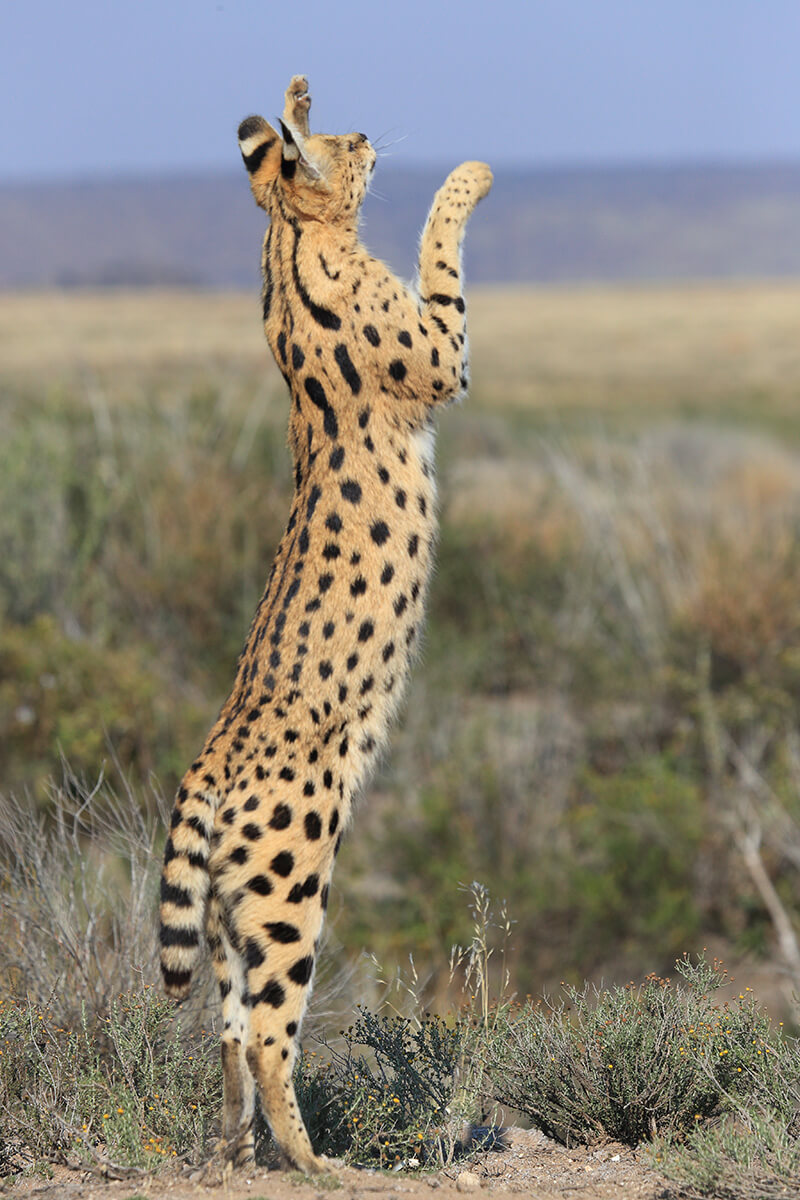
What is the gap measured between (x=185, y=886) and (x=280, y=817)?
0.36 m

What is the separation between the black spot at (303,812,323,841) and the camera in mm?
4531

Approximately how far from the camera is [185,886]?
14.6ft

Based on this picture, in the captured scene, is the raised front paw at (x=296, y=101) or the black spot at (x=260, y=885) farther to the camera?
the raised front paw at (x=296, y=101)

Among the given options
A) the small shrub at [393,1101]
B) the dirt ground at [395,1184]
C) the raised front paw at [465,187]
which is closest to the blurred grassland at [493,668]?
the small shrub at [393,1101]

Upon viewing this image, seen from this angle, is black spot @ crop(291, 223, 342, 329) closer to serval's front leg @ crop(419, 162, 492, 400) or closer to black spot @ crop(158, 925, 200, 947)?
serval's front leg @ crop(419, 162, 492, 400)

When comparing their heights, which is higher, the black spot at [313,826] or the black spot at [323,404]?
the black spot at [323,404]

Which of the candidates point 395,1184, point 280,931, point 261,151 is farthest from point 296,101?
point 395,1184

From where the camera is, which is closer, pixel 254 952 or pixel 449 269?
pixel 254 952

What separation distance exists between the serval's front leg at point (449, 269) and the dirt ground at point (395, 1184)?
8.76 feet

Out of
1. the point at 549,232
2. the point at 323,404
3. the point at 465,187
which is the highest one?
the point at 549,232

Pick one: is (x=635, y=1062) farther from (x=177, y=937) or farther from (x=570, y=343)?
(x=570, y=343)

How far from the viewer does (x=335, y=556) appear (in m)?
4.84

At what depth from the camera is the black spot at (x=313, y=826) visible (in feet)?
14.9

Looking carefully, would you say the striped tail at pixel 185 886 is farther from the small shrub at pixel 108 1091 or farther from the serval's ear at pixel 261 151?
the serval's ear at pixel 261 151
